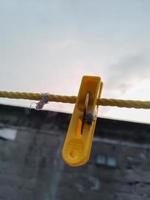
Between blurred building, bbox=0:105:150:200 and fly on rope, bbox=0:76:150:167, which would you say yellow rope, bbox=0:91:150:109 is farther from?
blurred building, bbox=0:105:150:200

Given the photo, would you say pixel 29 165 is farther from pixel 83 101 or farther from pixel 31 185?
pixel 83 101

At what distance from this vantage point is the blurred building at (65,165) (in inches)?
212

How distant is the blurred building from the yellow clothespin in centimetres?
405

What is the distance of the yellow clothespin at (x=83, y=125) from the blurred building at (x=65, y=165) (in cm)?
405

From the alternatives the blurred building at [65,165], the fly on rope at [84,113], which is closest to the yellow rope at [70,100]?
the fly on rope at [84,113]

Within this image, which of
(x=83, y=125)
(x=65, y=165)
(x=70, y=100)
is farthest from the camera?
(x=65, y=165)

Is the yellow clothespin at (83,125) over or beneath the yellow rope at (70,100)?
beneath

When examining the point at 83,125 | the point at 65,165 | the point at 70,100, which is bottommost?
the point at 83,125

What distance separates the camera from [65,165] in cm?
559

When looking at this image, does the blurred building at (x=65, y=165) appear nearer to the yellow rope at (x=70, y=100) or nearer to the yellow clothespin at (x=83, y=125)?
the yellow rope at (x=70, y=100)

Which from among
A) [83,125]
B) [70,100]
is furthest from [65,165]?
[83,125]

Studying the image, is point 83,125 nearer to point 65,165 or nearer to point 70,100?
point 70,100

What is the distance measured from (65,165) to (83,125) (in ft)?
13.8

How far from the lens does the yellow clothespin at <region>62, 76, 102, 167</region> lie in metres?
1.40
